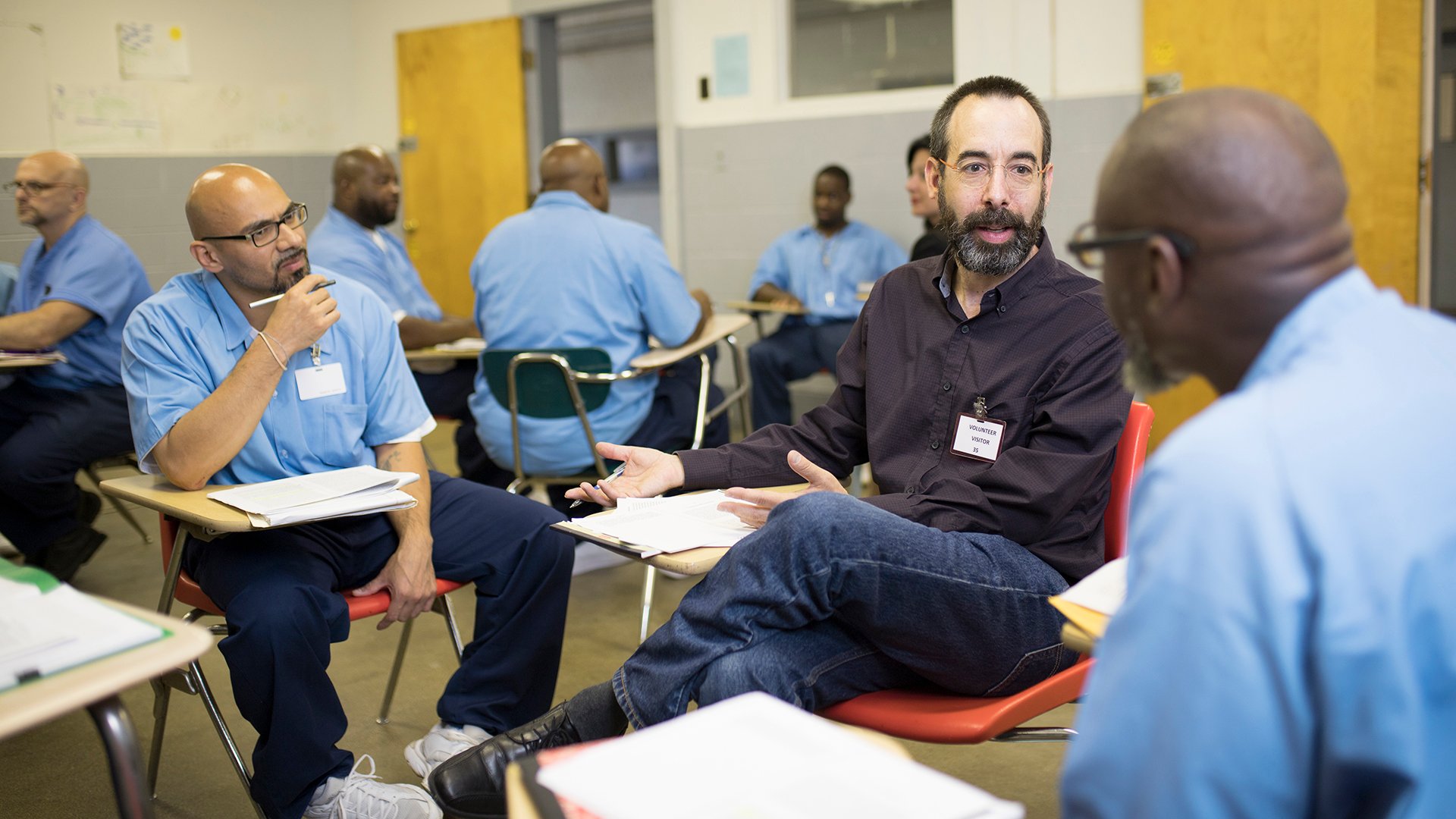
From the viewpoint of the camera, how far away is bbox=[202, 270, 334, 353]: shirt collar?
2.25 m

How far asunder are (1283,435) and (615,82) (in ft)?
31.3

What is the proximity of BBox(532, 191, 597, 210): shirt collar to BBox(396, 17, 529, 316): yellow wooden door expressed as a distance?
372 cm

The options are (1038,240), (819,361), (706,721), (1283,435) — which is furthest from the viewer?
(819,361)

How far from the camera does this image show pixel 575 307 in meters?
3.37

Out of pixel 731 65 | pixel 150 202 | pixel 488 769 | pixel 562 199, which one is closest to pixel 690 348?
pixel 562 199

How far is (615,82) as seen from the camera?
980cm

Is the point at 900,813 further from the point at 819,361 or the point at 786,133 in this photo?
the point at 786,133

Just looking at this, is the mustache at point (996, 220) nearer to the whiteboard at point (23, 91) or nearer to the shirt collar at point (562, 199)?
the shirt collar at point (562, 199)

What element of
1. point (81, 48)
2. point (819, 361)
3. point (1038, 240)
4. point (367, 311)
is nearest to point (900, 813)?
point (1038, 240)

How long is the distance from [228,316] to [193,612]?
1.90 ft

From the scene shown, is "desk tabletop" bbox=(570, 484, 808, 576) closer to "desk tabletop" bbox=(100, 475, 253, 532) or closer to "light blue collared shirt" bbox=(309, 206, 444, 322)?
"desk tabletop" bbox=(100, 475, 253, 532)

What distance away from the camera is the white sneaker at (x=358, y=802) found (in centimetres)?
199

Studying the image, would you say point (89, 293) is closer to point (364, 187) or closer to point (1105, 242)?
point (364, 187)

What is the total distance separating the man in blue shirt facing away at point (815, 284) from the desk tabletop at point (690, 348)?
4.40 ft
